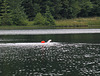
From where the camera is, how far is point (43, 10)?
12194 centimetres

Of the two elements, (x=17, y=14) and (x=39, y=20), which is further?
(x=17, y=14)

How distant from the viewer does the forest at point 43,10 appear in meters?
106

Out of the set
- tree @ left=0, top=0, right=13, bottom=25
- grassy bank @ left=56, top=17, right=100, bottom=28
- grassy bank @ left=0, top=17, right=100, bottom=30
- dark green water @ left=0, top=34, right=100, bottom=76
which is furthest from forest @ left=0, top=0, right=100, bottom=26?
dark green water @ left=0, top=34, right=100, bottom=76

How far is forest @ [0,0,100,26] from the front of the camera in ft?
347

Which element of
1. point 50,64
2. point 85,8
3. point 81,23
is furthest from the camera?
point 85,8

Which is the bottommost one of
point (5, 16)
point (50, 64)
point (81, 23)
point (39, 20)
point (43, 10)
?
point (81, 23)

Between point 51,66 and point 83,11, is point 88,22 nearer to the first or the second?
point 83,11

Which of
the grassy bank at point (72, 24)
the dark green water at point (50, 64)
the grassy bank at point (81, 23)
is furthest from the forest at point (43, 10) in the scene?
the dark green water at point (50, 64)

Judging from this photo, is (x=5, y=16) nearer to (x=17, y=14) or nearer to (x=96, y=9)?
(x=17, y=14)

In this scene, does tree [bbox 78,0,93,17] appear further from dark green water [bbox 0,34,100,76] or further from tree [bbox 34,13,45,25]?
dark green water [bbox 0,34,100,76]

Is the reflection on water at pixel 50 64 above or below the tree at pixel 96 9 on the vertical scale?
above

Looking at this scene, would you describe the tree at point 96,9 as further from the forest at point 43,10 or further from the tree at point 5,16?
the tree at point 5,16

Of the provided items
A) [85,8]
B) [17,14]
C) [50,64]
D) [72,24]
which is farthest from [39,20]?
[50,64]

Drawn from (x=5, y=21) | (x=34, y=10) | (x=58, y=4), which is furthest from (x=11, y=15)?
(x=58, y=4)
